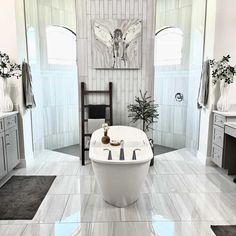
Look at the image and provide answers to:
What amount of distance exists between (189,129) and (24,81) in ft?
11.2

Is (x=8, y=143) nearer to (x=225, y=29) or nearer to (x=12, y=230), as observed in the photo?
(x=12, y=230)

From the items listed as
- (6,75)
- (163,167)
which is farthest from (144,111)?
(6,75)

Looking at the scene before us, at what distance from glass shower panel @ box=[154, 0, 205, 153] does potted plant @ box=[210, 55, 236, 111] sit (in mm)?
785

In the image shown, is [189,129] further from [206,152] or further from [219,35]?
[219,35]

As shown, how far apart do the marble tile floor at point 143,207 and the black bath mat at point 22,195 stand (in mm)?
90

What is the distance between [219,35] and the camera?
3729mm

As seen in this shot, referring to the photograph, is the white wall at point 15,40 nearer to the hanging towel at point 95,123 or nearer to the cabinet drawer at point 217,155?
the hanging towel at point 95,123

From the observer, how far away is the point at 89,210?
8.71 feet

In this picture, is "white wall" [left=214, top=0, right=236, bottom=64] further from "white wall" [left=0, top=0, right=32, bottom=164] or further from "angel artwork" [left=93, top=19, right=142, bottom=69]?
"white wall" [left=0, top=0, right=32, bottom=164]

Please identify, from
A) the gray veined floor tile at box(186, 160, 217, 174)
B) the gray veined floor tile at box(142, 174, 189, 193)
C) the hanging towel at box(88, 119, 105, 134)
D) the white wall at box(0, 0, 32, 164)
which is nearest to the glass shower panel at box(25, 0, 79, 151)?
the white wall at box(0, 0, 32, 164)

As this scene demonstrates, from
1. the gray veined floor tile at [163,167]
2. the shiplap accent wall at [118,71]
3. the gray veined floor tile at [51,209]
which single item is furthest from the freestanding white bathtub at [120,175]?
the shiplap accent wall at [118,71]

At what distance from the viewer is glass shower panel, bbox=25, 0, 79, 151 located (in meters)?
4.66

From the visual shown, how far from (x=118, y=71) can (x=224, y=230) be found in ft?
9.49

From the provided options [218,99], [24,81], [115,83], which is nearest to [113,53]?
[115,83]
